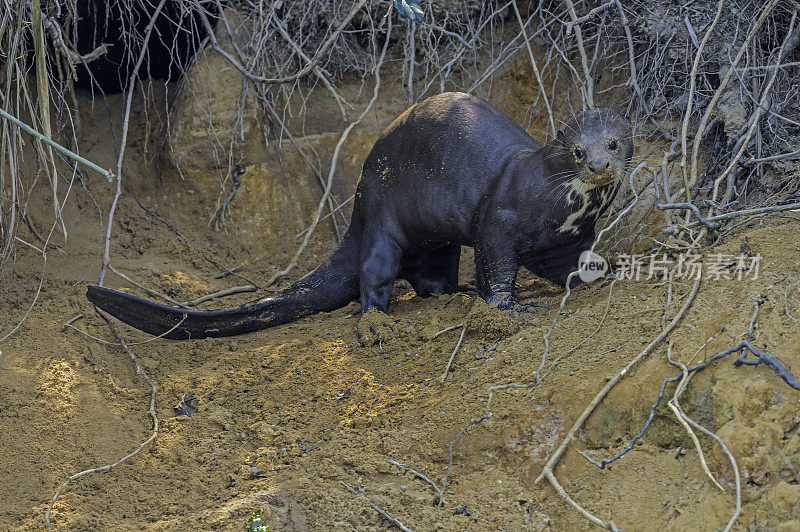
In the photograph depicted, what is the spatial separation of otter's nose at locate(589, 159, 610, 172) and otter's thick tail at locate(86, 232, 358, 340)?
151 centimetres

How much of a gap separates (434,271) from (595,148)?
129cm

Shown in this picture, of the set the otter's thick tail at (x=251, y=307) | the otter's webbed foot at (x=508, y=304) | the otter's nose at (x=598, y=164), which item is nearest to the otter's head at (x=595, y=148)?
the otter's nose at (x=598, y=164)

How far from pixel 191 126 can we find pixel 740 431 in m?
4.00

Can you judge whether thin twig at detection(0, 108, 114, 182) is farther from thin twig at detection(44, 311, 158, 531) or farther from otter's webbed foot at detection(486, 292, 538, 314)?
otter's webbed foot at detection(486, 292, 538, 314)

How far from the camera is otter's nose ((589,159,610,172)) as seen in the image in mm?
3600

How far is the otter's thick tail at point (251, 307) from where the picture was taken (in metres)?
4.02

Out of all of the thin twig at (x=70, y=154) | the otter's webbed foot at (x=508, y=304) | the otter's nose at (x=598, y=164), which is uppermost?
the thin twig at (x=70, y=154)

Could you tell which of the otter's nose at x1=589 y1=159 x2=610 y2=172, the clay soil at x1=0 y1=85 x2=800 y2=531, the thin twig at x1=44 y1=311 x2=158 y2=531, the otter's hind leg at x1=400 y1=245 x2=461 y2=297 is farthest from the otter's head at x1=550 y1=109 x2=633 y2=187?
the thin twig at x1=44 y1=311 x2=158 y2=531

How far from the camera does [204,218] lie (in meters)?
5.45

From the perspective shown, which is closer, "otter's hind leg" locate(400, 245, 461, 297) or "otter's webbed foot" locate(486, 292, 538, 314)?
"otter's webbed foot" locate(486, 292, 538, 314)

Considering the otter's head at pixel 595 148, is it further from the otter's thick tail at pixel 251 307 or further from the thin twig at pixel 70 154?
the thin twig at pixel 70 154

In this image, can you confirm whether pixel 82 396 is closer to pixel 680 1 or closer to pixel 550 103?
pixel 550 103

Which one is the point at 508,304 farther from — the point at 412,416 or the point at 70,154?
the point at 70,154

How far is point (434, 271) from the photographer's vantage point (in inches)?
181
